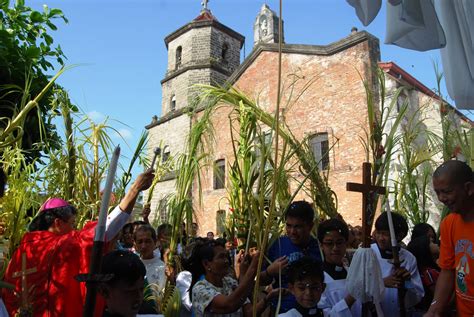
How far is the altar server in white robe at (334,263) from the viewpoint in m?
2.90

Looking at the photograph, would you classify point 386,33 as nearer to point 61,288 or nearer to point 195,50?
point 61,288

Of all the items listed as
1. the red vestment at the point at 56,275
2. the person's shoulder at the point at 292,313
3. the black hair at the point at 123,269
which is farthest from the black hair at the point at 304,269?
the red vestment at the point at 56,275

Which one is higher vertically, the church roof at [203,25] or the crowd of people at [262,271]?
the church roof at [203,25]

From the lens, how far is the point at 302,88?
9.30 meters

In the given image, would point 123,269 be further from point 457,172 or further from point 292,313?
point 457,172

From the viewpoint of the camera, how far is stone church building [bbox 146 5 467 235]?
12.7m

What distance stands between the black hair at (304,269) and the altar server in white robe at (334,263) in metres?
0.37

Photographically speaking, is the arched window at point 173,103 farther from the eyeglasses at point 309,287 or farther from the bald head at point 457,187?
the bald head at point 457,187

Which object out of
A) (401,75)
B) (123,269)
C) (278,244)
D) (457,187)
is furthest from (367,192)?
(401,75)

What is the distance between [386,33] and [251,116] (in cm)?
126

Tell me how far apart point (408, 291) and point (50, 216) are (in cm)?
255

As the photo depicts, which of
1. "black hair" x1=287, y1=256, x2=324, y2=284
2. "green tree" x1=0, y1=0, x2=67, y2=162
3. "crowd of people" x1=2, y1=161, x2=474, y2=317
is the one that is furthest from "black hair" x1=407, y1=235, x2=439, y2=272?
"green tree" x1=0, y1=0, x2=67, y2=162

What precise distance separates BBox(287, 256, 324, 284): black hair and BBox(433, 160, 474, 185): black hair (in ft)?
2.88

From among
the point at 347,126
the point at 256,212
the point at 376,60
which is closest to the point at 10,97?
the point at 256,212
